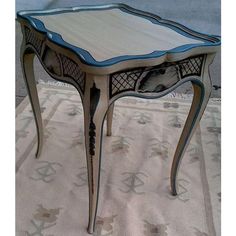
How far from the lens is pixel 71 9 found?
3.41ft

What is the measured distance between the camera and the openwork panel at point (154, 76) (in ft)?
2.47

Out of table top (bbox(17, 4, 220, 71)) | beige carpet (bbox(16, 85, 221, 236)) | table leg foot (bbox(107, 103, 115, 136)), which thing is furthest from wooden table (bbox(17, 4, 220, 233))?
table leg foot (bbox(107, 103, 115, 136))

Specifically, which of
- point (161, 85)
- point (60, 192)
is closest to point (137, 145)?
point (60, 192)

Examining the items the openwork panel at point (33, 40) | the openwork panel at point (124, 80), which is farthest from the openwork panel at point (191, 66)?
the openwork panel at point (33, 40)

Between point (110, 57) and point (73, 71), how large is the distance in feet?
0.35

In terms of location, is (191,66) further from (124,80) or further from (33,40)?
(33,40)

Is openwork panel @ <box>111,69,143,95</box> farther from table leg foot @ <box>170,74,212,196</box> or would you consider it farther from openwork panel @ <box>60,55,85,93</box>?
table leg foot @ <box>170,74,212,196</box>

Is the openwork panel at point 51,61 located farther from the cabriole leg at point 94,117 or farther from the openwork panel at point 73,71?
the cabriole leg at point 94,117

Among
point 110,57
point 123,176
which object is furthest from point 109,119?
point 110,57

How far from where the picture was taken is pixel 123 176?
1.16 meters

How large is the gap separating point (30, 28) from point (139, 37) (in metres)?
0.29

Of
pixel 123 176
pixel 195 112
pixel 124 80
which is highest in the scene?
pixel 124 80

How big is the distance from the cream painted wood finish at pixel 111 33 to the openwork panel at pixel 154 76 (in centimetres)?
4

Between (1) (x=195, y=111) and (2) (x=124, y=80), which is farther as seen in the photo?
(1) (x=195, y=111)
